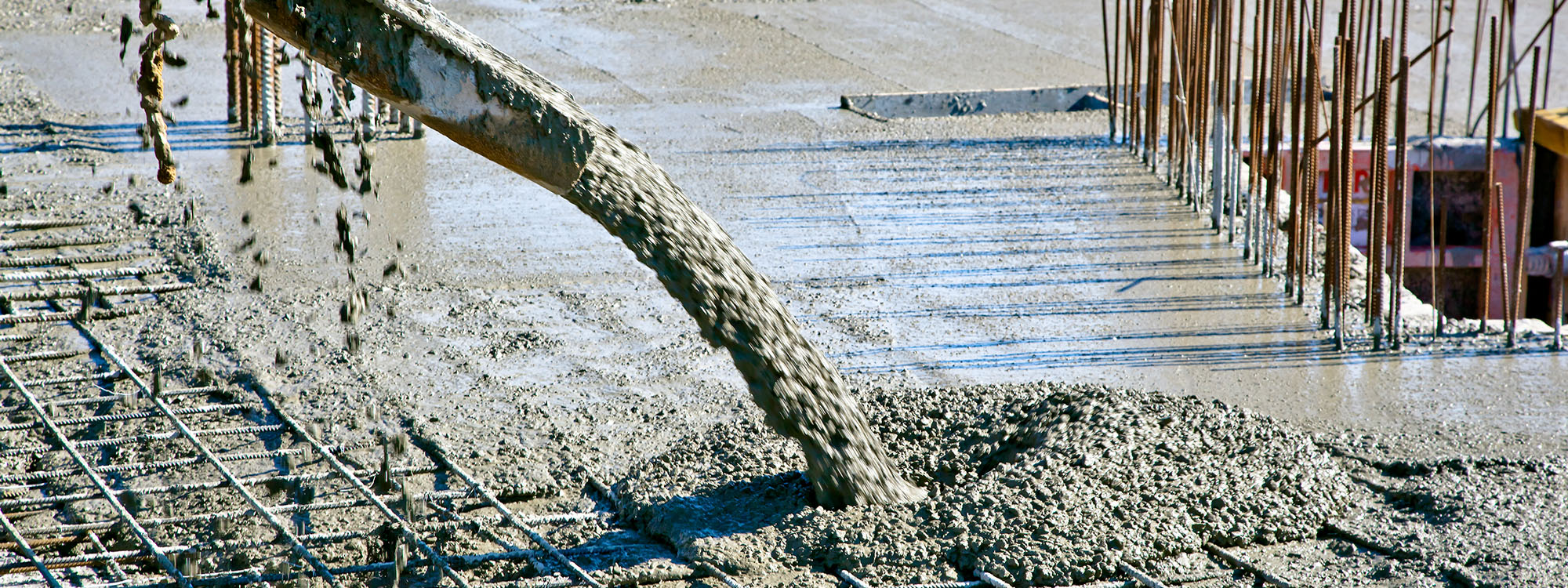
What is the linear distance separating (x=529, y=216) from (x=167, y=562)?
423 cm

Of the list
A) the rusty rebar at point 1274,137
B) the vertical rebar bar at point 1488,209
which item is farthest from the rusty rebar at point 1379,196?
the rusty rebar at point 1274,137

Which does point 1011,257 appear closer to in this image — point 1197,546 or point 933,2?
point 1197,546

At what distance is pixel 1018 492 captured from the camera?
4.54 metres

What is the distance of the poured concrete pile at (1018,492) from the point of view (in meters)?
4.31

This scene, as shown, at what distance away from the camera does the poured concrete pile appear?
170 inches

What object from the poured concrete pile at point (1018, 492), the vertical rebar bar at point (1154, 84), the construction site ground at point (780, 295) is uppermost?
the vertical rebar bar at point (1154, 84)

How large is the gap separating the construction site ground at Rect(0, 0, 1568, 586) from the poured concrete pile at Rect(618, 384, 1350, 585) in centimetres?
16

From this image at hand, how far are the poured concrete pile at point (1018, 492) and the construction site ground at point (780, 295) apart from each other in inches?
6.3

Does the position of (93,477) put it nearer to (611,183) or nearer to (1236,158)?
(611,183)

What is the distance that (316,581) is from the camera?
4.21 m

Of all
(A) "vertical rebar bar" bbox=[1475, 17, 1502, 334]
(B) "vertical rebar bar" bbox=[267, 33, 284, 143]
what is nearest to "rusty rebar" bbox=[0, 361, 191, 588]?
(B) "vertical rebar bar" bbox=[267, 33, 284, 143]

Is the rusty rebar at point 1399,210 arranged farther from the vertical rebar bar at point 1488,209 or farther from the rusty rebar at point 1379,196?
the vertical rebar bar at point 1488,209

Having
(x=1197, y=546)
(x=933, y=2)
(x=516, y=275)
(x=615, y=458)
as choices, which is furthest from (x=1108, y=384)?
(x=933, y=2)

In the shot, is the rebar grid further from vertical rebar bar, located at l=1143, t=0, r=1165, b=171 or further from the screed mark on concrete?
vertical rebar bar, located at l=1143, t=0, r=1165, b=171
